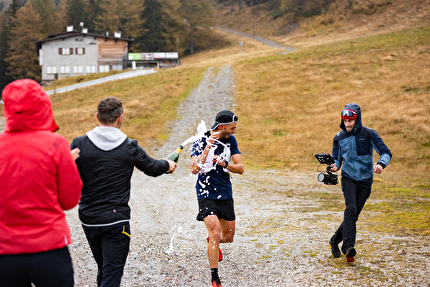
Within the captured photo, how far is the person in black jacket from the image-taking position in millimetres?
3688

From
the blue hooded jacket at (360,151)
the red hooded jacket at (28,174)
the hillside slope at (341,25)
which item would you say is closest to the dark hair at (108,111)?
the red hooded jacket at (28,174)

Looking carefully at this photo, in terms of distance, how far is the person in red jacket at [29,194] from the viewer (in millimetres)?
2648

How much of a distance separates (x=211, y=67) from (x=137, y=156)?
42.5m

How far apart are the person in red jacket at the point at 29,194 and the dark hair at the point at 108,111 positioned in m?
1.02

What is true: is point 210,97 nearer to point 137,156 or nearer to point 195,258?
point 195,258

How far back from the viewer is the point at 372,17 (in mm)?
61094

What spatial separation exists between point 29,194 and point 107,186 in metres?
1.08

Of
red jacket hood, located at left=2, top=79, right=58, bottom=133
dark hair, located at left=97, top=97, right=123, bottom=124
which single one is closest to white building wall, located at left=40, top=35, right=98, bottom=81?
dark hair, located at left=97, top=97, right=123, bottom=124

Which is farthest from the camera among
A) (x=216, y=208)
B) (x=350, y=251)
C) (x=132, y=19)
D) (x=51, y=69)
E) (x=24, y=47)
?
(x=132, y=19)

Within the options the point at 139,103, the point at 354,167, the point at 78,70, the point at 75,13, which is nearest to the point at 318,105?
the point at 139,103

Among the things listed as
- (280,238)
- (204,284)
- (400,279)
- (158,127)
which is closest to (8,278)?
(204,284)

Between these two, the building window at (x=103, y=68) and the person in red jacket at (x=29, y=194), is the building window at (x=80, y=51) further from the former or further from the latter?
the person in red jacket at (x=29, y=194)

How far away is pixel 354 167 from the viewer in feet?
19.2

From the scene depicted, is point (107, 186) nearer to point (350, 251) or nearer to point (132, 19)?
point (350, 251)
